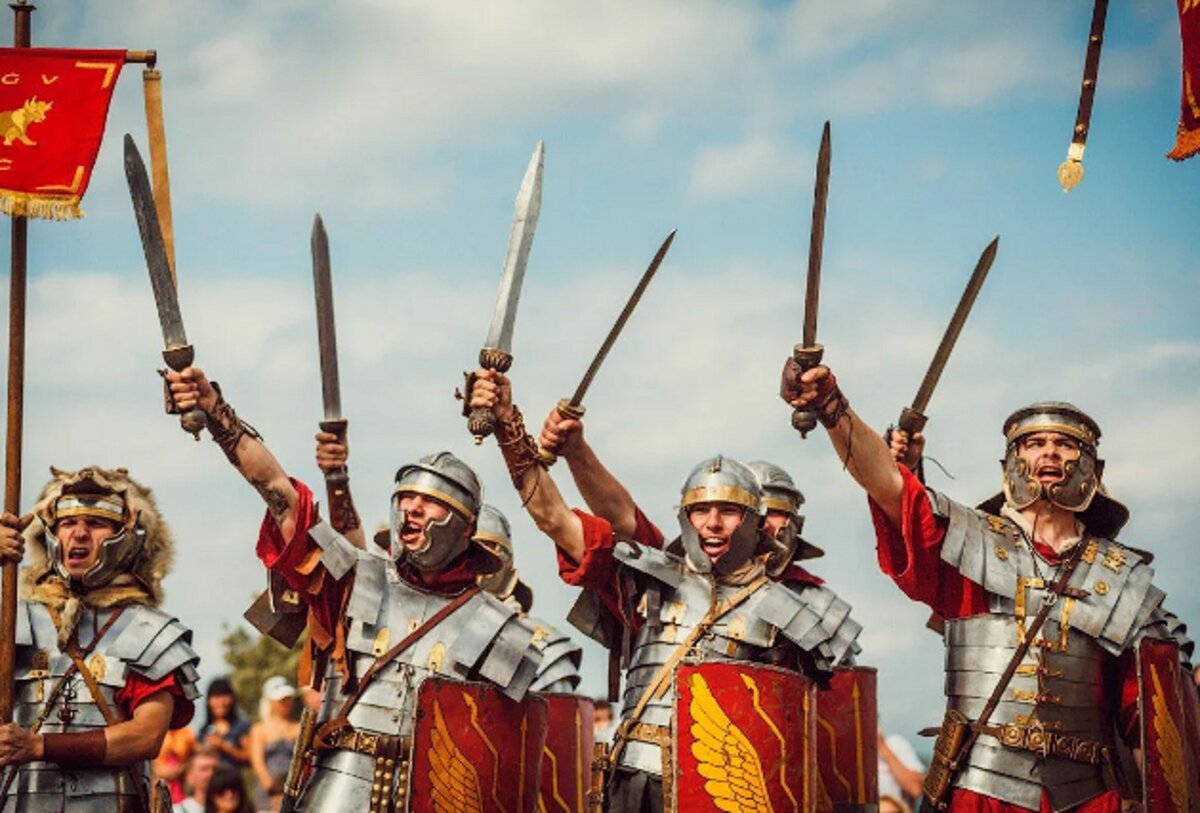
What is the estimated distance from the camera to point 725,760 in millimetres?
10000

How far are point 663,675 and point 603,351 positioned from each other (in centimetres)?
168

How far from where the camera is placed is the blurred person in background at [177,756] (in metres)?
16.8

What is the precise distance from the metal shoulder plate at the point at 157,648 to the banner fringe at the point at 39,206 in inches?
75.7

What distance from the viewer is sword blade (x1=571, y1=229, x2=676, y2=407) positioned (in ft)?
36.2

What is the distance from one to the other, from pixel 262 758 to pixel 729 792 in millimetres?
7524

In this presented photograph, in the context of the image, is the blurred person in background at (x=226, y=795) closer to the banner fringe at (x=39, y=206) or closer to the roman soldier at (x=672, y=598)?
the roman soldier at (x=672, y=598)

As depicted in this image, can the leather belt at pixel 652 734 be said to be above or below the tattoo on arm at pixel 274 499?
below

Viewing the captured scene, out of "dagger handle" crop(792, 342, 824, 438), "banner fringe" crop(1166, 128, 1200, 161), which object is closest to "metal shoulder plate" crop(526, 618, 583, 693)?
"dagger handle" crop(792, 342, 824, 438)

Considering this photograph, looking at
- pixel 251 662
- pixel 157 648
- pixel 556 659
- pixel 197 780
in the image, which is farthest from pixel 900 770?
pixel 251 662

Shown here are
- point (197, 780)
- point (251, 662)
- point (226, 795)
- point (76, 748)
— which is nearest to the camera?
point (76, 748)

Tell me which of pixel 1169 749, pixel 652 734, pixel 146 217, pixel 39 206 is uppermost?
pixel 39 206

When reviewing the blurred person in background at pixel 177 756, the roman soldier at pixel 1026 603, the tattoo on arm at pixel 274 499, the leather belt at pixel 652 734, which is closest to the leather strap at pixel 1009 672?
the roman soldier at pixel 1026 603

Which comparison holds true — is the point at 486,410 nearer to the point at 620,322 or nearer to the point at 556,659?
the point at 620,322

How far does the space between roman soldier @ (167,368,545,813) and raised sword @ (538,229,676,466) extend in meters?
0.52
